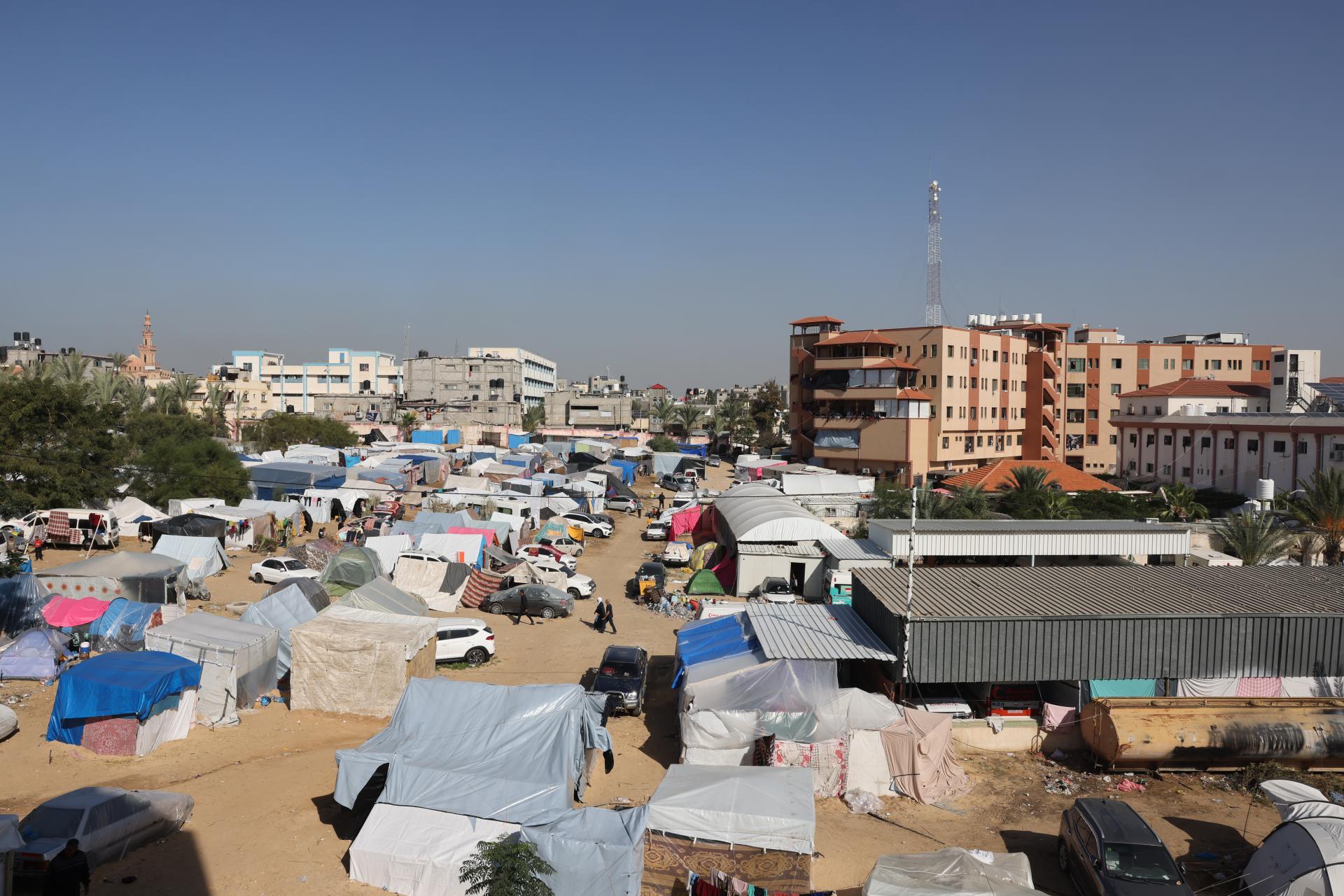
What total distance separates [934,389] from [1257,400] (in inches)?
896

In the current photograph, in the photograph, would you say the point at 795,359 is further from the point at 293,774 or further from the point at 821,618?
the point at 293,774

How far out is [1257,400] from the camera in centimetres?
5747

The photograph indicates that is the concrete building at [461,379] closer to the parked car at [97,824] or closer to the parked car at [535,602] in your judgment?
the parked car at [535,602]

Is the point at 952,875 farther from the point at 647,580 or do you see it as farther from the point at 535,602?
the point at 647,580

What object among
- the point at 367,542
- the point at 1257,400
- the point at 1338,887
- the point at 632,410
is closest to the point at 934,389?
the point at 1257,400

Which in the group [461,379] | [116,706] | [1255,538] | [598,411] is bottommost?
[116,706]

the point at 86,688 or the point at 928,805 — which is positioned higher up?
the point at 86,688

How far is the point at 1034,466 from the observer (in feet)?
137

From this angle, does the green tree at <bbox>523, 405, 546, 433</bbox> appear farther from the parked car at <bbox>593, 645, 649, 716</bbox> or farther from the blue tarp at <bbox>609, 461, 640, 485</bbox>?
the parked car at <bbox>593, 645, 649, 716</bbox>

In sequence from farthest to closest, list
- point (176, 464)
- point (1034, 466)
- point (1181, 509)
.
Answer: point (1034, 466) < point (176, 464) < point (1181, 509)

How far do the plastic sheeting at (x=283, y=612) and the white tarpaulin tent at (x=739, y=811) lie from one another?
35.9ft

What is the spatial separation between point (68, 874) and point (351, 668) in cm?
634

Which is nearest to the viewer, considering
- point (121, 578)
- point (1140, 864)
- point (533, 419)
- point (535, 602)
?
point (1140, 864)

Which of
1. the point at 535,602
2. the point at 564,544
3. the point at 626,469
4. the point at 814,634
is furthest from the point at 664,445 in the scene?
the point at 814,634
